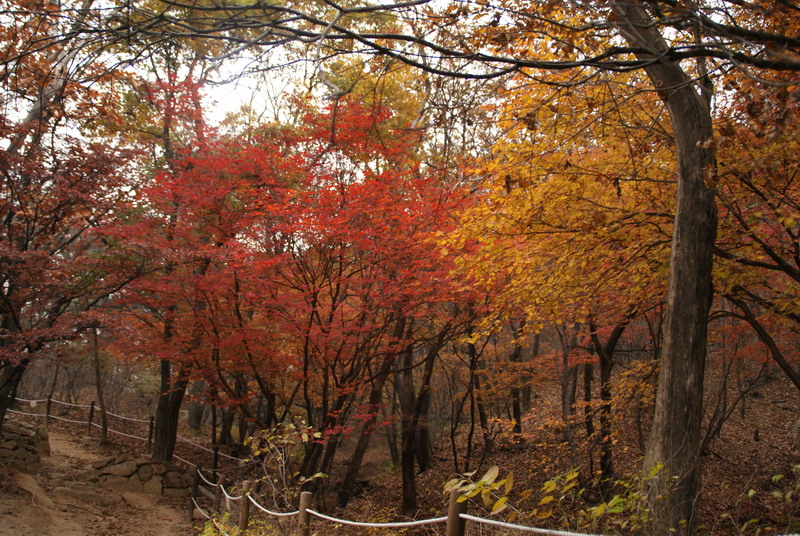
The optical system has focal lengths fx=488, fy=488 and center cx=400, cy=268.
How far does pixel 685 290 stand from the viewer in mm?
4227

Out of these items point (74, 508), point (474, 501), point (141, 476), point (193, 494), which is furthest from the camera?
point (141, 476)

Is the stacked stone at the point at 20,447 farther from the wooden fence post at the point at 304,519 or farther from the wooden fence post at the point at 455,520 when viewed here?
the wooden fence post at the point at 455,520

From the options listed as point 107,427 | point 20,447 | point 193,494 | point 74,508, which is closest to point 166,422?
point 193,494

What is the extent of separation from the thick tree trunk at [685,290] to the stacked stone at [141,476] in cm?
1108

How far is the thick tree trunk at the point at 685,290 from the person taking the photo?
13.3 ft

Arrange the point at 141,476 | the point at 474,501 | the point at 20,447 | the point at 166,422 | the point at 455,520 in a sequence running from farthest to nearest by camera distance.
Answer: the point at 166,422, the point at 141,476, the point at 20,447, the point at 474,501, the point at 455,520

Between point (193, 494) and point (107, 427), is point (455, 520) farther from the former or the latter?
point (107, 427)

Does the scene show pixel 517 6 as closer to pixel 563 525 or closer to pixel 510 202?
pixel 510 202

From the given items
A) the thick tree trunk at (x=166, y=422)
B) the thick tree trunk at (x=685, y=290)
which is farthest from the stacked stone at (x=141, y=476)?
the thick tree trunk at (x=685, y=290)

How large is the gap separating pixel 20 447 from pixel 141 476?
2.50 metres

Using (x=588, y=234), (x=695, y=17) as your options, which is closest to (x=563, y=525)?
(x=695, y=17)

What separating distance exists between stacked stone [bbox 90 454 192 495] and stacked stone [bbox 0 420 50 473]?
1.23 metres

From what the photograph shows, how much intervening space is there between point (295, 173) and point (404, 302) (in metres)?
2.96

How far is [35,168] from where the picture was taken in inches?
304
